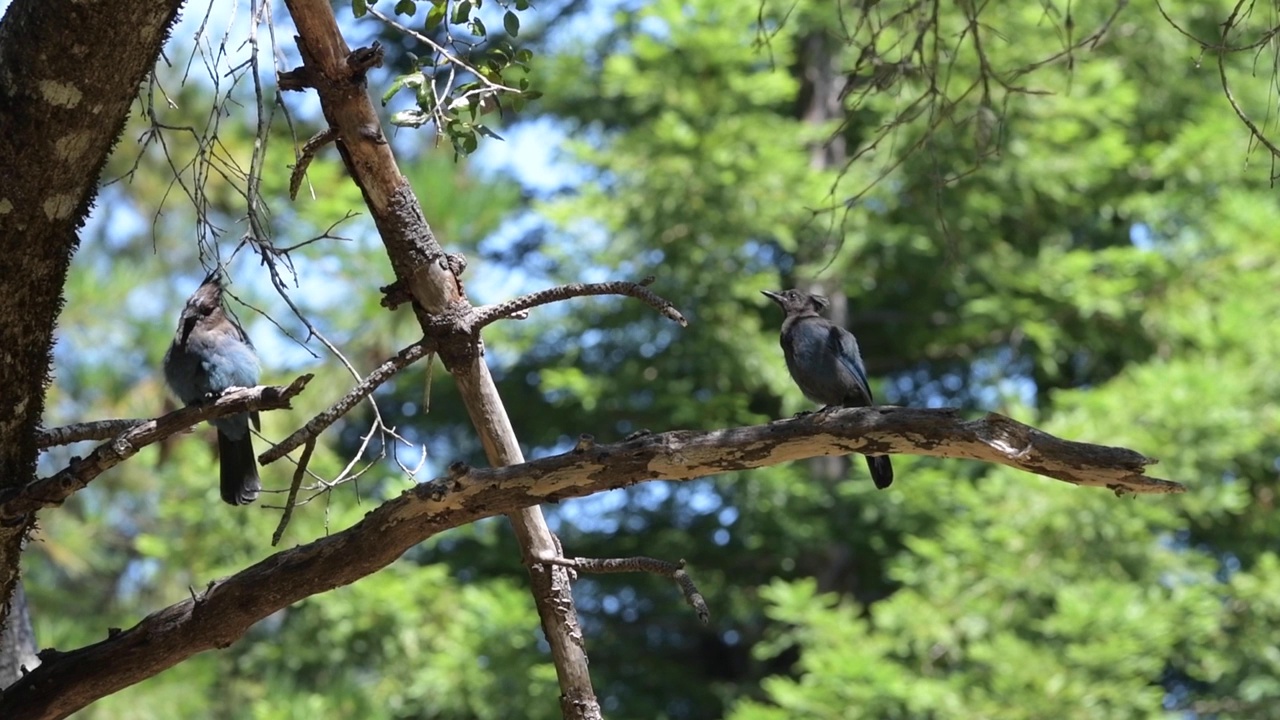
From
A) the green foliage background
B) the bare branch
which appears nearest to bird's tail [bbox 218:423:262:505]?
the bare branch

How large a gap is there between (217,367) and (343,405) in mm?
1961

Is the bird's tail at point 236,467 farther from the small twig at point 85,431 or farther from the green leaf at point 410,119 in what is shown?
the green leaf at point 410,119

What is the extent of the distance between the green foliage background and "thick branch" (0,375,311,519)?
607 centimetres

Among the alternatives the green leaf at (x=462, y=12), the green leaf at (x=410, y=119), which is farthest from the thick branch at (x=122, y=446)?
the green leaf at (x=462, y=12)

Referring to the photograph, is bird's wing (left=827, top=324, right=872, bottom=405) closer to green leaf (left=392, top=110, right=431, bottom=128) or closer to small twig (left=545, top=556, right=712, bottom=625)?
small twig (left=545, top=556, right=712, bottom=625)


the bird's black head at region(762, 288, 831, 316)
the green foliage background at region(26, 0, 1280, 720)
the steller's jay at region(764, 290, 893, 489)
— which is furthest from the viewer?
the green foliage background at region(26, 0, 1280, 720)

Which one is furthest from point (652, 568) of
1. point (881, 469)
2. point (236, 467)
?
point (881, 469)

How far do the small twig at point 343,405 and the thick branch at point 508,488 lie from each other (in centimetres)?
28

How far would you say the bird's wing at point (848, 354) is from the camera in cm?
663

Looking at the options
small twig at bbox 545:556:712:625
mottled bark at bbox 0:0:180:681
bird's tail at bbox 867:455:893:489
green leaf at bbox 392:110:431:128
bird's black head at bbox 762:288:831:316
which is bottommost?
small twig at bbox 545:556:712:625

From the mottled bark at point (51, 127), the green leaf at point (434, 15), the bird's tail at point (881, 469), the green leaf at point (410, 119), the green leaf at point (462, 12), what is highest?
the green leaf at point (434, 15)

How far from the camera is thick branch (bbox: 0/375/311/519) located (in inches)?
144

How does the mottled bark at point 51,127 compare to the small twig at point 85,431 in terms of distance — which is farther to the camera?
the small twig at point 85,431

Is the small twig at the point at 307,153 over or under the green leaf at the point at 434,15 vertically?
under
